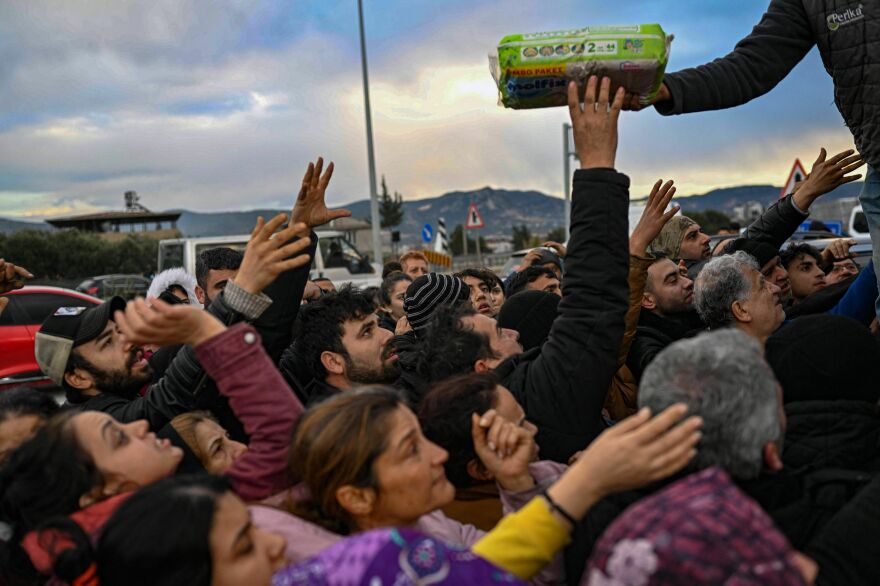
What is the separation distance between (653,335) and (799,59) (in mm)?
1342

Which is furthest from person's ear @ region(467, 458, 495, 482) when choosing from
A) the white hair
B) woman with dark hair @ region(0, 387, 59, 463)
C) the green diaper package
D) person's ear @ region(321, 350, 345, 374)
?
the white hair

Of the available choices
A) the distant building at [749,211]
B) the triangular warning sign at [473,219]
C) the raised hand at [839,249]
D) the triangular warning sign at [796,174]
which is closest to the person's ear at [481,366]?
the raised hand at [839,249]

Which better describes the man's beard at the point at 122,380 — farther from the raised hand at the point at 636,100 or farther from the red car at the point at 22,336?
the red car at the point at 22,336

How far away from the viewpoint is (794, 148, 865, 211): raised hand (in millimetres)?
3295

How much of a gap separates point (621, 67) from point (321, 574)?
1550 mm

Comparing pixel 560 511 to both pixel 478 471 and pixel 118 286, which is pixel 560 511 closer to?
pixel 478 471

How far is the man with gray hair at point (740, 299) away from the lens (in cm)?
322

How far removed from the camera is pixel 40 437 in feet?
6.31

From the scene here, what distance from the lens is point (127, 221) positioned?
8325 cm

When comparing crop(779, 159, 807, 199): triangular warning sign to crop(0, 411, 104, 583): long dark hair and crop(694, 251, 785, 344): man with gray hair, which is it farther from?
crop(0, 411, 104, 583): long dark hair

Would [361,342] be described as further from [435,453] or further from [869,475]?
[869,475]

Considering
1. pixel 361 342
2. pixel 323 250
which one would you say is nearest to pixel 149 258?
pixel 323 250

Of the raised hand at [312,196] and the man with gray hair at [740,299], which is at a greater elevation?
the raised hand at [312,196]

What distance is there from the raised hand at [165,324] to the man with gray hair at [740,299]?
7.53ft
